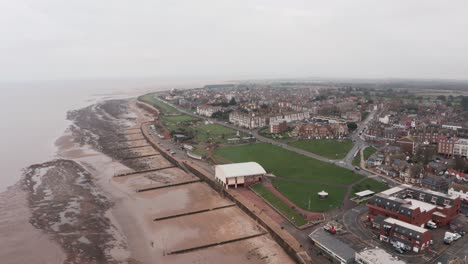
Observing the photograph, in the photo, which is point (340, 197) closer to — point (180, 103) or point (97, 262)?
point (97, 262)

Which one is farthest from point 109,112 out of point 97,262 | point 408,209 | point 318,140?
point 408,209

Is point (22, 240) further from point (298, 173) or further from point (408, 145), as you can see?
point (408, 145)

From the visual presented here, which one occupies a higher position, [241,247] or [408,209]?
[408,209]

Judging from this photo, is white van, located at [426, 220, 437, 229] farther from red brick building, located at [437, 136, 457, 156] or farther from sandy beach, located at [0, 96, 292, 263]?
red brick building, located at [437, 136, 457, 156]

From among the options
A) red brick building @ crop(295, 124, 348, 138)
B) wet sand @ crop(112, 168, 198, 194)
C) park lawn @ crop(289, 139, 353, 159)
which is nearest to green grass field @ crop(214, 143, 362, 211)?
park lawn @ crop(289, 139, 353, 159)

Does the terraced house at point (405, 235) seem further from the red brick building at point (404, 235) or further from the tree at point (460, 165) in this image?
the tree at point (460, 165)

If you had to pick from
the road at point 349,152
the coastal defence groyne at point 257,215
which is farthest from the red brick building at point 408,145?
the coastal defence groyne at point 257,215
